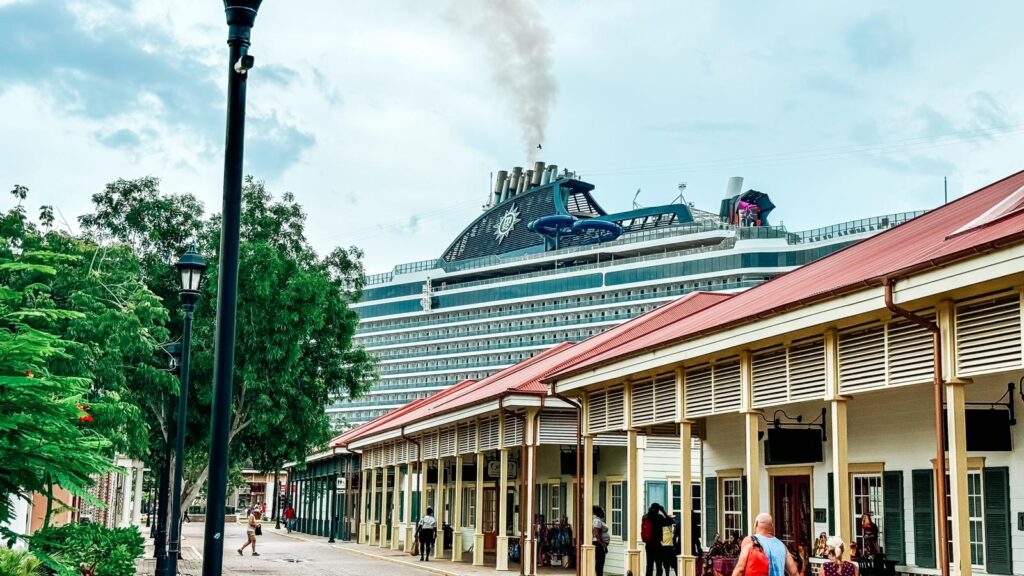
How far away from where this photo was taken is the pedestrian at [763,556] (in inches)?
402

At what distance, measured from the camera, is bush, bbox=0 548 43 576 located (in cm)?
1038

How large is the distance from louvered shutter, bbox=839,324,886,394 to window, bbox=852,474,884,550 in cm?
450

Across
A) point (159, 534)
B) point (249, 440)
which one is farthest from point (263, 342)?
point (159, 534)

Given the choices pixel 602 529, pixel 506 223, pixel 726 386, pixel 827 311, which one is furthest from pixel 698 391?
pixel 506 223

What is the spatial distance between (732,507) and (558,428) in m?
4.95

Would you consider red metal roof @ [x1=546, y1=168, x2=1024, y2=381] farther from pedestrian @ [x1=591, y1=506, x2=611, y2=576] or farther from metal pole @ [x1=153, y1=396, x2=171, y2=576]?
metal pole @ [x1=153, y1=396, x2=171, y2=576]

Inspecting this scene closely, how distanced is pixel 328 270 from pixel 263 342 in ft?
14.6

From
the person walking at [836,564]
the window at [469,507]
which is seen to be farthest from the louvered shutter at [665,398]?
the window at [469,507]

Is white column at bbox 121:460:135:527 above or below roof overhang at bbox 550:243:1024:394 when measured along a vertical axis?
below

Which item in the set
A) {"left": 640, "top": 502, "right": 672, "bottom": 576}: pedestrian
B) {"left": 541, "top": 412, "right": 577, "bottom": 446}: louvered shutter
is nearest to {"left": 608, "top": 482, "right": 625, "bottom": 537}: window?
{"left": 541, "top": 412, "right": 577, "bottom": 446}: louvered shutter

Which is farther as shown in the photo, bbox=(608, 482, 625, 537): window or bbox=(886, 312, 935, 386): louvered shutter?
bbox=(608, 482, 625, 537): window

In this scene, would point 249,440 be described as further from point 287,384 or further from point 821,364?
point 821,364

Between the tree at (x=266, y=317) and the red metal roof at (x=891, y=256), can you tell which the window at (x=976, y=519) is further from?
the tree at (x=266, y=317)

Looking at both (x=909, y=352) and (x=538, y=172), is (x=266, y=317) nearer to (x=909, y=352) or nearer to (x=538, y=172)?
(x=909, y=352)
